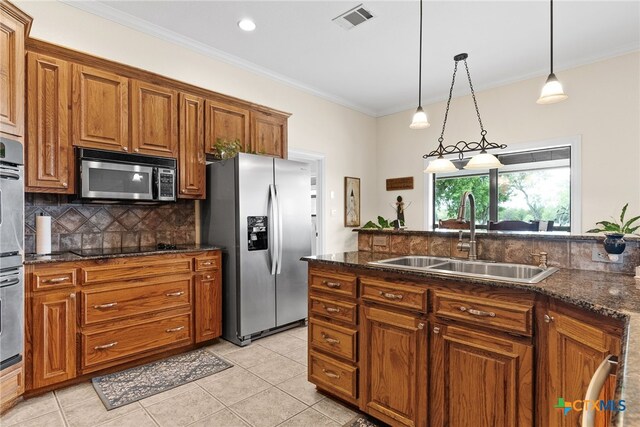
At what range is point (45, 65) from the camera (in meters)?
2.50

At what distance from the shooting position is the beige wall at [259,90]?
2834 mm

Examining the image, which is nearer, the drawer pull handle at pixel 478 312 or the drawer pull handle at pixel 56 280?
the drawer pull handle at pixel 478 312

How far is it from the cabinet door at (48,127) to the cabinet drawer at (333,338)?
215cm

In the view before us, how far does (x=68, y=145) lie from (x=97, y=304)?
123cm

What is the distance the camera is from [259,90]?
424 centimetres

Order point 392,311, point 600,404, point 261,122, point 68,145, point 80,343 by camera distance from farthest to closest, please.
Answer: point 261,122, point 68,145, point 80,343, point 392,311, point 600,404

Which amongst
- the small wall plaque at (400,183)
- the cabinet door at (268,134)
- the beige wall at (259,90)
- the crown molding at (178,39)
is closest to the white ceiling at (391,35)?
the crown molding at (178,39)

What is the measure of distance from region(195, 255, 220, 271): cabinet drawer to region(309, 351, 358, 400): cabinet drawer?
4.47 ft

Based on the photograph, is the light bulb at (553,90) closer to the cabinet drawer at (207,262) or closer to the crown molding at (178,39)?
the cabinet drawer at (207,262)

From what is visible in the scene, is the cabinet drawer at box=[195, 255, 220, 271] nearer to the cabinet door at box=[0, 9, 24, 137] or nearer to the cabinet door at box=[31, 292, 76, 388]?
the cabinet door at box=[31, 292, 76, 388]

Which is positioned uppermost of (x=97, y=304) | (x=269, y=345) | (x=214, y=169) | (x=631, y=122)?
(x=631, y=122)

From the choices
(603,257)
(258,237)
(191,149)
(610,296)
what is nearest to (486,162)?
(603,257)

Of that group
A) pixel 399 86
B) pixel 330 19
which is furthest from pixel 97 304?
pixel 399 86

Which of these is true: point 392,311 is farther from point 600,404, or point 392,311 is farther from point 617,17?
point 617,17
